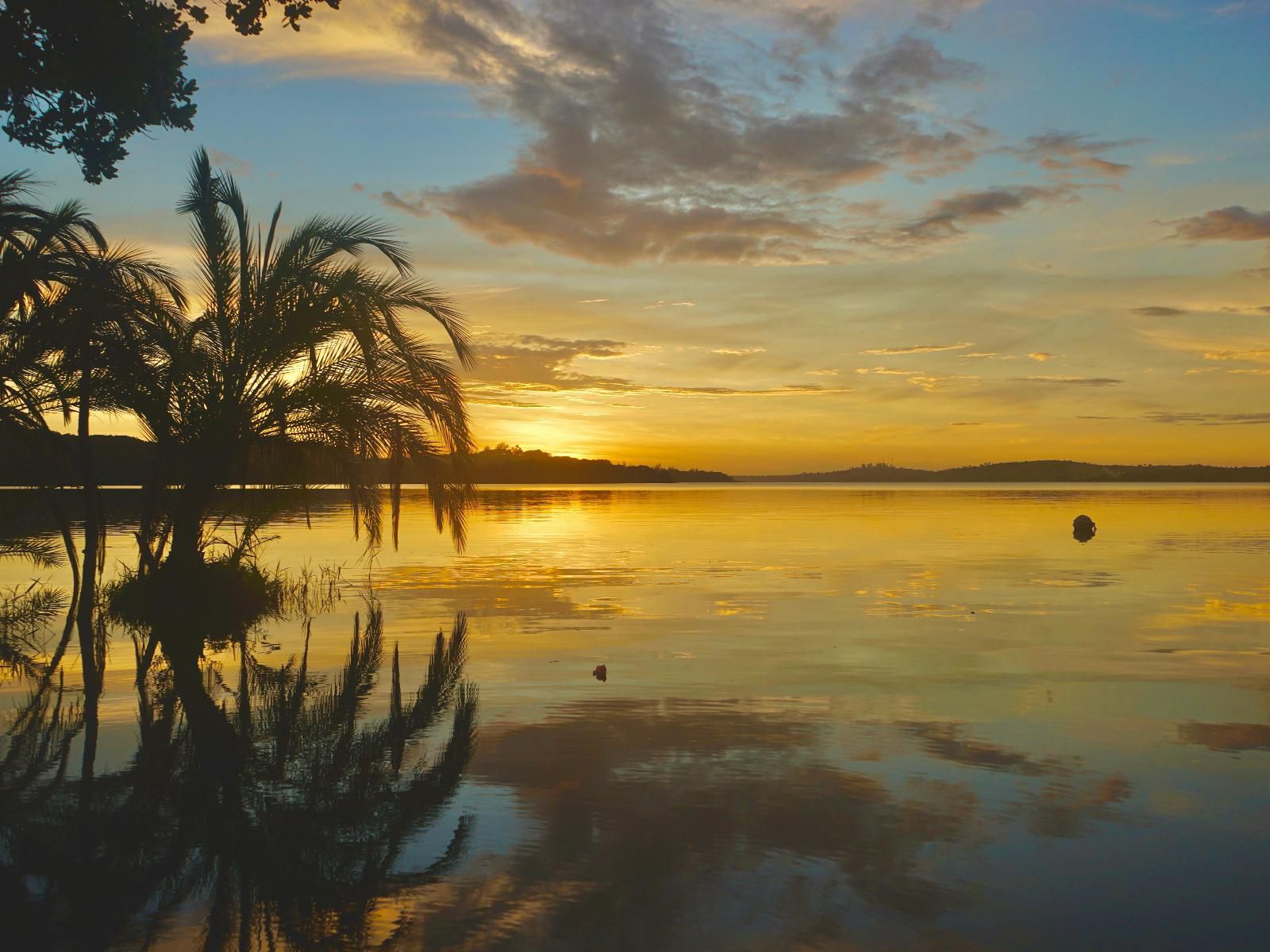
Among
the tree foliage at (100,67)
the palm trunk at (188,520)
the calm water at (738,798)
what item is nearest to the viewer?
the calm water at (738,798)

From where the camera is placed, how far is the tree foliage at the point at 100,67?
10.3 meters

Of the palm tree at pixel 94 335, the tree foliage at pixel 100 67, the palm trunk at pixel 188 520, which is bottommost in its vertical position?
the palm trunk at pixel 188 520

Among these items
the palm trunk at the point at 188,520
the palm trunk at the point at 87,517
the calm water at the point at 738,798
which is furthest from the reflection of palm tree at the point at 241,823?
the palm trunk at the point at 188,520

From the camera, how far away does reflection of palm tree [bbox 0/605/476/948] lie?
4.70m

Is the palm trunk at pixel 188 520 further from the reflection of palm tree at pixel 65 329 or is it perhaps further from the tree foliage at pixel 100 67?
the tree foliage at pixel 100 67

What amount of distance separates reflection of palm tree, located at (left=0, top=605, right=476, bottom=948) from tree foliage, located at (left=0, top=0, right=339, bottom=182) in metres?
5.96

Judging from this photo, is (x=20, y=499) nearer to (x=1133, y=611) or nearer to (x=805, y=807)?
(x=805, y=807)

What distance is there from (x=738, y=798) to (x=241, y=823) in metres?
2.81

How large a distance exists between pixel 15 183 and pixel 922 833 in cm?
1417

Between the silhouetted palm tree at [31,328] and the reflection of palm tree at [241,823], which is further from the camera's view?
the silhouetted palm tree at [31,328]

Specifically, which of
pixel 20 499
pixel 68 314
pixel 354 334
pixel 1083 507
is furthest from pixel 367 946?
pixel 1083 507

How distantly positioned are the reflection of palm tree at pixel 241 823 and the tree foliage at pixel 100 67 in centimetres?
596

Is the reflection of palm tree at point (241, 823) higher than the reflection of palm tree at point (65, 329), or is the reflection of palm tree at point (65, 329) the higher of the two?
the reflection of palm tree at point (65, 329)

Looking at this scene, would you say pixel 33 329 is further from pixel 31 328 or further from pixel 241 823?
pixel 241 823
